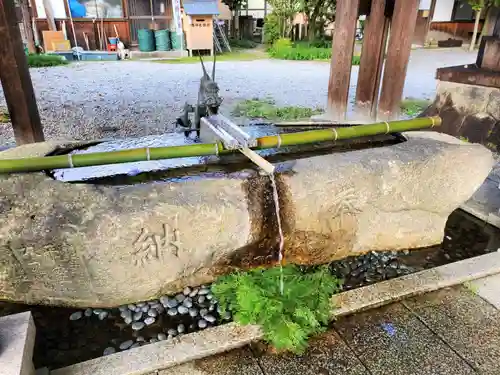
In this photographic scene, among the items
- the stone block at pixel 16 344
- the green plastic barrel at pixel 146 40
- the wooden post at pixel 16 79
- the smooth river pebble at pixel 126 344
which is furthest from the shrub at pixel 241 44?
the stone block at pixel 16 344

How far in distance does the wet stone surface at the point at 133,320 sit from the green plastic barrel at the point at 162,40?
15270 mm

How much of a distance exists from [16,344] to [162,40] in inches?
632

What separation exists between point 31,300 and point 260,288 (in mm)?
1409

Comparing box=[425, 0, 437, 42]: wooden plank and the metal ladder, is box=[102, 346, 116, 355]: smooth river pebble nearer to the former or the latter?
the metal ladder

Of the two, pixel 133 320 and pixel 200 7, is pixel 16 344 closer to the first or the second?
pixel 133 320

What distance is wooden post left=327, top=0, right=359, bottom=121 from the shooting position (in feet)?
17.3

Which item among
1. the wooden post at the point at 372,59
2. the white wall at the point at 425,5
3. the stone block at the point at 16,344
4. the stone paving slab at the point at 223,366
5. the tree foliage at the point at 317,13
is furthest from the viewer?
the white wall at the point at 425,5

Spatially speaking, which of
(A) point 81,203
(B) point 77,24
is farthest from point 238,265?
(B) point 77,24

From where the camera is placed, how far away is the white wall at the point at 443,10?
63.6 ft

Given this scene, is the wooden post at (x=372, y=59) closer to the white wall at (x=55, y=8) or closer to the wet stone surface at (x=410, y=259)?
the wet stone surface at (x=410, y=259)

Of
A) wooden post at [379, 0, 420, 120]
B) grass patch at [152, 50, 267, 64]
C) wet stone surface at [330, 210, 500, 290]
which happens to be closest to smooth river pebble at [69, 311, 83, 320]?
wet stone surface at [330, 210, 500, 290]

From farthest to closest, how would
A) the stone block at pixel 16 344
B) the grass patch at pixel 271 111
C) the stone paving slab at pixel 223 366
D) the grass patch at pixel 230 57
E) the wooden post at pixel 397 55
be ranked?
1. the grass patch at pixel 230 57
2. the grass patch at pixel 271 111
3. the wooden post at pixel 397 55
4. the stone paving slab at pixel 223 366
5. the stone block at pixel 16 344

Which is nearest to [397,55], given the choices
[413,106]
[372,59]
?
[372,59]

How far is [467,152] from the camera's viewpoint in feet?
8.96
